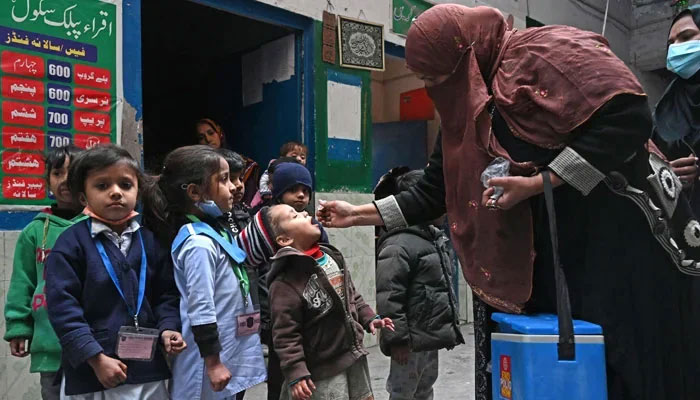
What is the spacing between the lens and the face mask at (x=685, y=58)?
236cm

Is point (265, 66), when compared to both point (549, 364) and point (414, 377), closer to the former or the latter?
point (414, 377)

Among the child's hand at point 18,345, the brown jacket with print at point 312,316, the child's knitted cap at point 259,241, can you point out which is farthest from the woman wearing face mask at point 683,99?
the child's hand at point 18,345

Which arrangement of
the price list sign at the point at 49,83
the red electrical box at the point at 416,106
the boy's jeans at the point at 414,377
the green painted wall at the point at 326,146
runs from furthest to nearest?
the red electrical box at the point at 416,106, the green painted wall at the point at 326,146, the price list sign at the point at 49,83, the boy's jeans at the point at 414,377

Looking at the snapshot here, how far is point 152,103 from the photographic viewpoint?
7137mm

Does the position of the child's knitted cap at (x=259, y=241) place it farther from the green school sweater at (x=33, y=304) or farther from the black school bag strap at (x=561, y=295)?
the black school bag strap at (x=561, y=295)

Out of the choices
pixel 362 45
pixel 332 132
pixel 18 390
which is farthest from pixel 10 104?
pixel 362 45

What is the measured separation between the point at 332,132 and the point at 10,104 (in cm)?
256

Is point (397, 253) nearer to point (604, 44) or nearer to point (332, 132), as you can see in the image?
point (604, 44)

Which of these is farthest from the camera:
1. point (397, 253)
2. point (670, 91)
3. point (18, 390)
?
point (18, 390)

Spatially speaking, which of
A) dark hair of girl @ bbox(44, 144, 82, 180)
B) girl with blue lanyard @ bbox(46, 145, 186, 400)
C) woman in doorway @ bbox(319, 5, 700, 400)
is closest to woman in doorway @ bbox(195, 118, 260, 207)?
dark hair of girl @ bbox(44, 144, 82, 180)

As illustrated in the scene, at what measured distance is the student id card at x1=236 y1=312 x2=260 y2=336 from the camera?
2.36 m

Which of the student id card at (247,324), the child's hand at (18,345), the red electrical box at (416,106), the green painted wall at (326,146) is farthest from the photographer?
the red electrical box at (416,106)

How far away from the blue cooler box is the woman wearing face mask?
1202 mm

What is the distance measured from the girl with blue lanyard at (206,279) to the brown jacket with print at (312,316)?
145 mm
